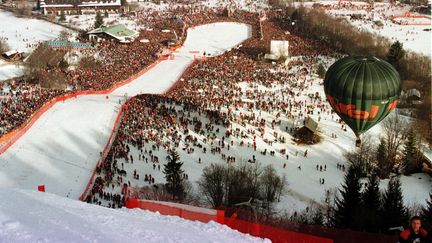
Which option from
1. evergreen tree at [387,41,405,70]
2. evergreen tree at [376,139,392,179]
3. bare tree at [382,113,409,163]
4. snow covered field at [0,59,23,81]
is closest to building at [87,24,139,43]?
snow covered field at [0,59,23,81]

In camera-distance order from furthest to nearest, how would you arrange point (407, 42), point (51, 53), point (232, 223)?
point (407, 42) → point (51, 53) → point (232, 223)

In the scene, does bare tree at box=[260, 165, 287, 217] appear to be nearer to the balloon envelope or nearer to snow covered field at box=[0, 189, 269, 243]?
the balloon envelope

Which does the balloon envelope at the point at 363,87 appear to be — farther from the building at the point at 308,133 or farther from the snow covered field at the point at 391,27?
the snow covered field at the point at 391,27

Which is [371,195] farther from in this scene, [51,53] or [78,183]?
[51,53]

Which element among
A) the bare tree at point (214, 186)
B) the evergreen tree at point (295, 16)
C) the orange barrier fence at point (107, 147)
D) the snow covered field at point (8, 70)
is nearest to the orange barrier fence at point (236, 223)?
the bare tree at point (214, 186)

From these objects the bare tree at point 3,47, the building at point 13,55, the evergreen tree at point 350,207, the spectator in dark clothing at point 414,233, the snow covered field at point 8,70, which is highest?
the spectator in dark clothing at point 414,233

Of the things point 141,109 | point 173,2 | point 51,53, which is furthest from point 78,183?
point 173,2

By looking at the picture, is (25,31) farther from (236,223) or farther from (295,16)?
(236,223)
